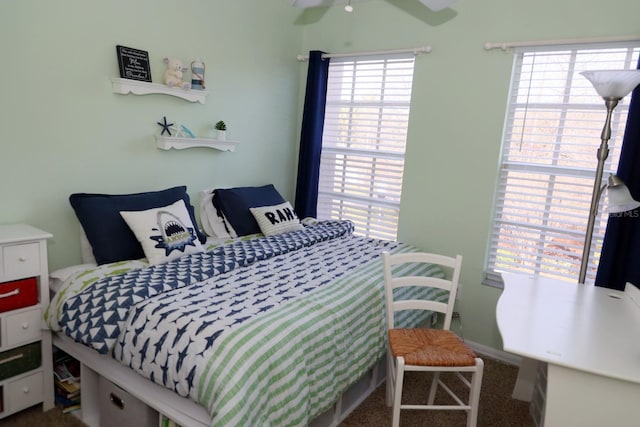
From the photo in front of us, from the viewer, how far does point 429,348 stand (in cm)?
190

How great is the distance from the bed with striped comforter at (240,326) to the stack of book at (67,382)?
0.40m

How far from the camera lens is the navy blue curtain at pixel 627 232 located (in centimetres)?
239

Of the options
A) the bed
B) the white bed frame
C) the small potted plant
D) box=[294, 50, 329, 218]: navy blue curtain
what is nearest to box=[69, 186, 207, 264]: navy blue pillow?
the bed

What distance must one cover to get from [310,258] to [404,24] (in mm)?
1970

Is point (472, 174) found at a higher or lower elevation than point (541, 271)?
higher

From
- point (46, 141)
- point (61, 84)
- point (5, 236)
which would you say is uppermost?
point (61, 84)

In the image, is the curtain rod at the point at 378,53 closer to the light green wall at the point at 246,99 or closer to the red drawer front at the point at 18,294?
the light green wall at the point at 246,99

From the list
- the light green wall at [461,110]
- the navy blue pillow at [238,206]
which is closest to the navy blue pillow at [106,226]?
the navy blue pillow at [238,206]

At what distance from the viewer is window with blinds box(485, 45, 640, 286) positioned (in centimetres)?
260

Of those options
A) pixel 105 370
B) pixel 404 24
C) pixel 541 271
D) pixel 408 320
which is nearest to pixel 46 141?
pixel 105 370

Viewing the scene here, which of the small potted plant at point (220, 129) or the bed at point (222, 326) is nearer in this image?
the bed at point (222, 326)

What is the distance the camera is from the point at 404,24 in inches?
126

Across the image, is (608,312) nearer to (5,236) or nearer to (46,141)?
(5,236)

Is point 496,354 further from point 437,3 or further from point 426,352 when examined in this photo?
point 437,3
